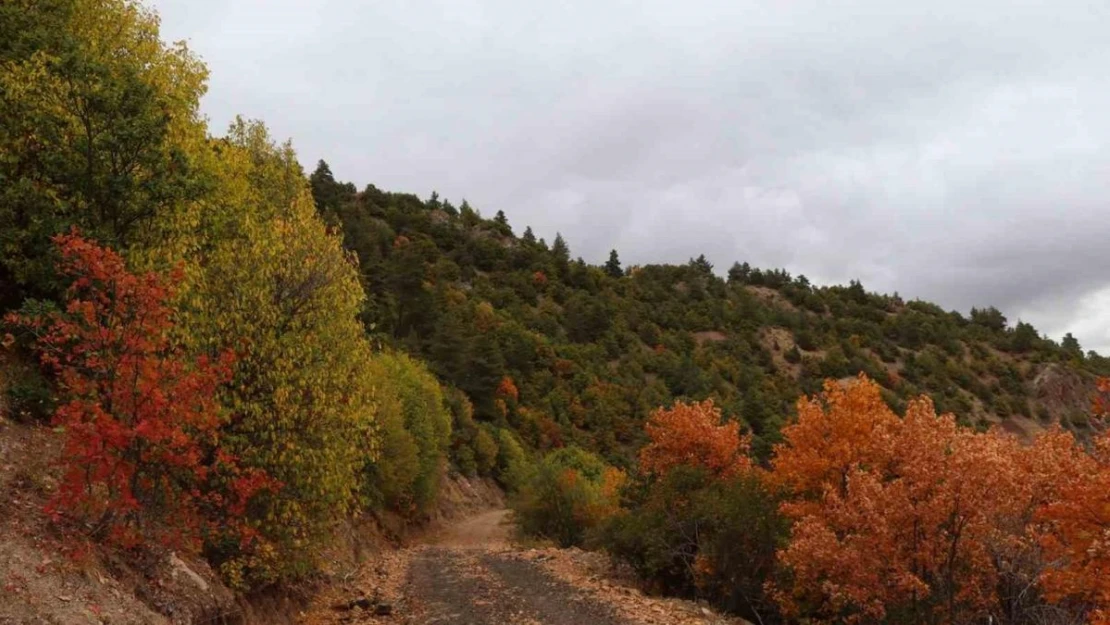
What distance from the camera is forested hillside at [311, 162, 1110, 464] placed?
75.9 metres

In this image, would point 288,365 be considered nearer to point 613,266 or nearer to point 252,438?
point 252,438

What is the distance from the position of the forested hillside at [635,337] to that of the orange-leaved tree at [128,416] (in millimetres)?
43844

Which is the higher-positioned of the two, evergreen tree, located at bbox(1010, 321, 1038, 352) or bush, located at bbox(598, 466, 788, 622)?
evergreen tree, located at bbox(1010, 321, 1038, 352)

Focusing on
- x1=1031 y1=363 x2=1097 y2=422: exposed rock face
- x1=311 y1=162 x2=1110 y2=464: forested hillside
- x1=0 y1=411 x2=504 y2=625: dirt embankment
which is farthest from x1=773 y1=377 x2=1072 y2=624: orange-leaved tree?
x1=1031 y1=363 x2=1097 y2=422: exposed rock face

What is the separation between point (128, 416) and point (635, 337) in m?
104

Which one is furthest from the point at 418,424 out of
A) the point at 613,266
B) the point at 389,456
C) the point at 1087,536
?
the point at 613,266

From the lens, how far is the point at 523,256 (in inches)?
5017

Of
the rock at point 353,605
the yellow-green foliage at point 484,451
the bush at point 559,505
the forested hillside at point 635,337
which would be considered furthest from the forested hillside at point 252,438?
the forested hillside at point 635,337

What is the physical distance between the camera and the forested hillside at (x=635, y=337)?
249 ft

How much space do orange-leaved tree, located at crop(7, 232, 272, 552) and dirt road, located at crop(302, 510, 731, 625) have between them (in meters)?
6.73

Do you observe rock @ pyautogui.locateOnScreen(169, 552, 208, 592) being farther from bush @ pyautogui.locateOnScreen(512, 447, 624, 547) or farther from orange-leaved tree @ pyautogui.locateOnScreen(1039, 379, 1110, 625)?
→ bush @ pyautogui.locateOnScreen(512, 447, 624, 547)

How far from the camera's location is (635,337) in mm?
111875

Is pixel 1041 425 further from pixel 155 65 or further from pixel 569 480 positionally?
pixel 155 65

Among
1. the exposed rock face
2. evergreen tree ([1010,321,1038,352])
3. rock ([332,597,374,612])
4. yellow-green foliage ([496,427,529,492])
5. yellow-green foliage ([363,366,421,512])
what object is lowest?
yellow-green foliage ([496,427,529,492])
